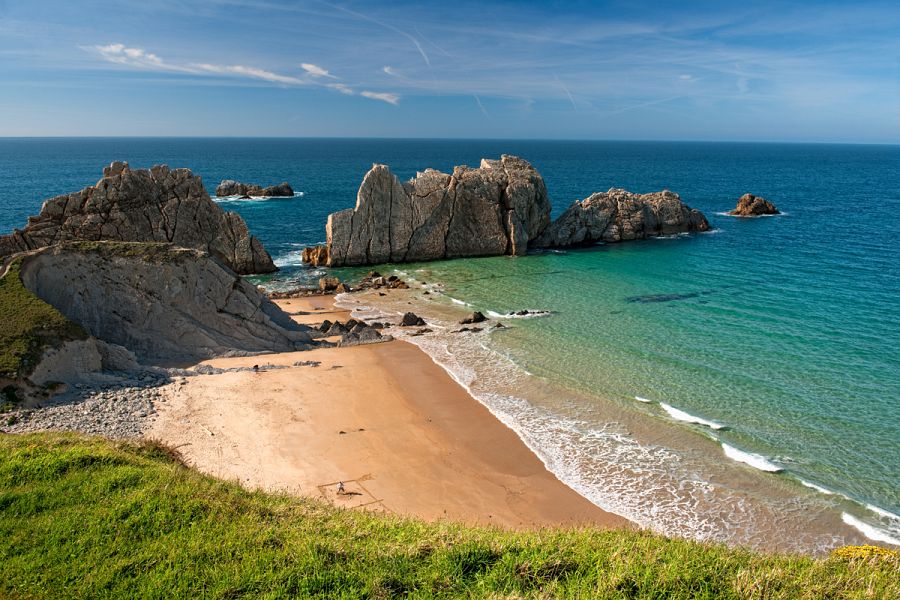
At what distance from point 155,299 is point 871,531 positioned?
2963 cm

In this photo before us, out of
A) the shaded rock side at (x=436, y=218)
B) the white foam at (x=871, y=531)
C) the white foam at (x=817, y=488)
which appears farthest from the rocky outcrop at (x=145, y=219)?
the white foam at (x=871, y=531)

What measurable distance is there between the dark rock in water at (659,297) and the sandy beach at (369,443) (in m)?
18.8

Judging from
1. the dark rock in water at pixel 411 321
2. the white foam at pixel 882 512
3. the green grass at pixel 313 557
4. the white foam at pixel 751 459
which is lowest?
the white foam at pixel 882 512

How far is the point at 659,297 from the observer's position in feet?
137

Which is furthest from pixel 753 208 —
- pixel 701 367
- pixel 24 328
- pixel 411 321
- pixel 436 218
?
pixel 24 328

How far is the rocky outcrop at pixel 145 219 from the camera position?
43.0 metres

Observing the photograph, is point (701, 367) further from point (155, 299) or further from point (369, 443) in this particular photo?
point (155, 299)

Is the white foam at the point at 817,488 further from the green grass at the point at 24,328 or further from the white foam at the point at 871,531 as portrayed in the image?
the green grass at the point at 24,328

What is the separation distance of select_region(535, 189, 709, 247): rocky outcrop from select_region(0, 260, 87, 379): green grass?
152 feet

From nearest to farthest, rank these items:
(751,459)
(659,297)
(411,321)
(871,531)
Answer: (871,531)
(751,459)
(411,321)
(659,297)

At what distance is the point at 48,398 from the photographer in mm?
20953

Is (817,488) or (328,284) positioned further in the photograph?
(328,284)

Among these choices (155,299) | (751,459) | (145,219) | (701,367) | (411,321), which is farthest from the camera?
(145,219)

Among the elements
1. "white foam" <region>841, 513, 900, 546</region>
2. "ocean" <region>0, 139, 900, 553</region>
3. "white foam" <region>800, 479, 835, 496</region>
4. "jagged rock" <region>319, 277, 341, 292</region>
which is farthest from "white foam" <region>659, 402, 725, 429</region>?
"jagged rock" <region>319, 277, 341, 292</region>
